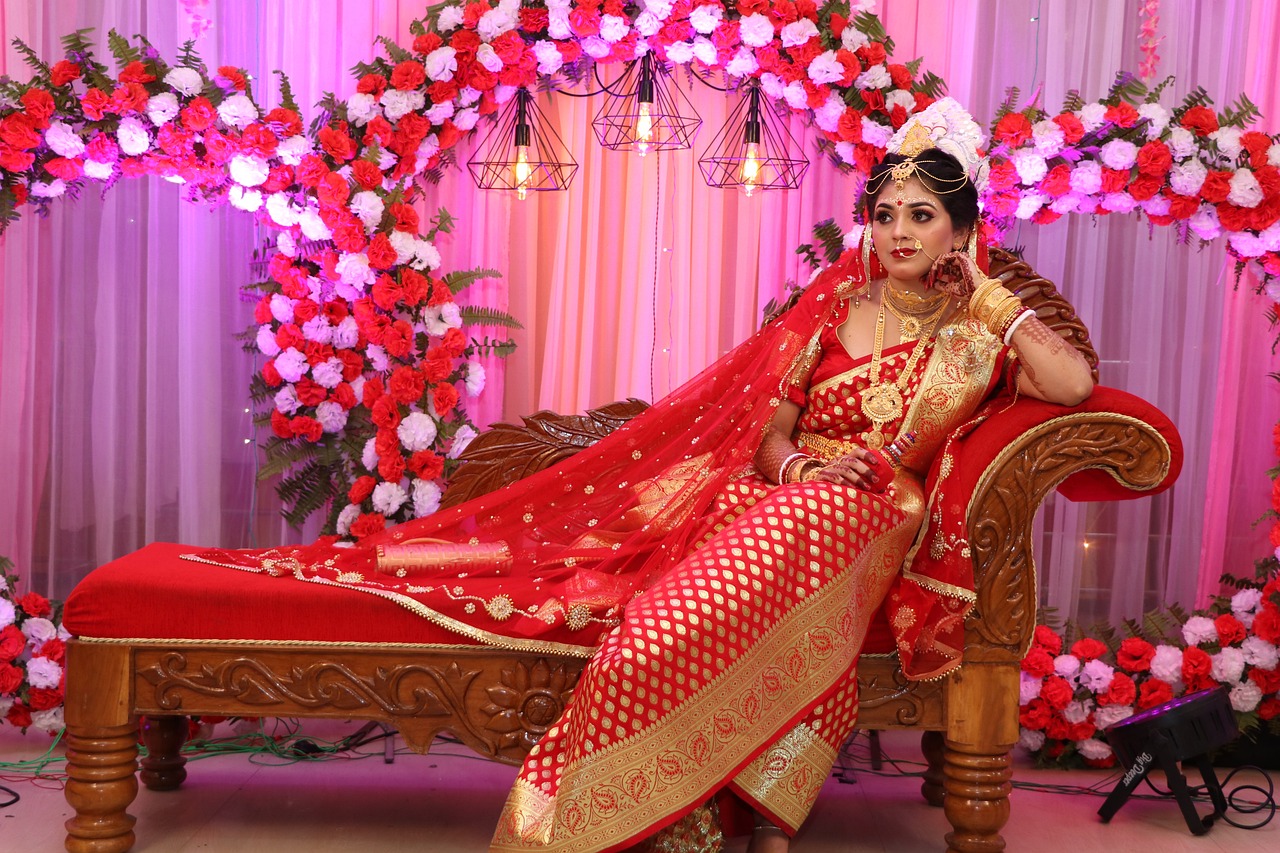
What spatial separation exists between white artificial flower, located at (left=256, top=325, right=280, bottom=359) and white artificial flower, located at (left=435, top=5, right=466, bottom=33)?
1040 mm

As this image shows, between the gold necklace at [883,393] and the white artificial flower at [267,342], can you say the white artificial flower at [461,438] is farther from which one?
the gold necklace at [883,393]

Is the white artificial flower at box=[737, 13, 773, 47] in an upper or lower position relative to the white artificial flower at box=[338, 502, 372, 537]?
upper

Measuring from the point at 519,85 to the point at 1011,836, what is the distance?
2.48 metres

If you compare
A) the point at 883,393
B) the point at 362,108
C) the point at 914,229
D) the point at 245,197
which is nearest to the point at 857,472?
the point at 883,393

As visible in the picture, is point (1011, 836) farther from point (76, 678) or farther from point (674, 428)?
point (76, 678)

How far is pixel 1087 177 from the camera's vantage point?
3348 mm

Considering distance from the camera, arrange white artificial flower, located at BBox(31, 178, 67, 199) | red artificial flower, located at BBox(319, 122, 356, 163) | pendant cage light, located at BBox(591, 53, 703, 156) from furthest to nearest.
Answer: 1. pendant cage light, located at BBox(591, 53, 703, 156)
2. red artificial flower, located at BBox(319, 122, 356, 163)
3. white artificial flower, located at BBox(31, 178, 67, 199)

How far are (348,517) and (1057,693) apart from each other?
2.10 meters

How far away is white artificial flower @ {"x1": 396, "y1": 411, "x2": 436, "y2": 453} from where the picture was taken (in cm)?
350

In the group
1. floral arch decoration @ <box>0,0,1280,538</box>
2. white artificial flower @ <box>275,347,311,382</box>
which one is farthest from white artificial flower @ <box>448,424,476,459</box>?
white artificial flower @ <box>275,347,311,382</box>

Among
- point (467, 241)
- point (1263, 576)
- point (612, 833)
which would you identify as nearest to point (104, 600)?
point (612, 833)

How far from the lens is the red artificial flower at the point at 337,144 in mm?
3473

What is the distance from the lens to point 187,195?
3.69 m

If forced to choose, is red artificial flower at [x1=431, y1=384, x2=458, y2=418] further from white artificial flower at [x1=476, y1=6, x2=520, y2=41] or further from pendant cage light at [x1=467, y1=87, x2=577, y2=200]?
white artificial flower at [x1=476, y1=6, x2=520, y2=41]
